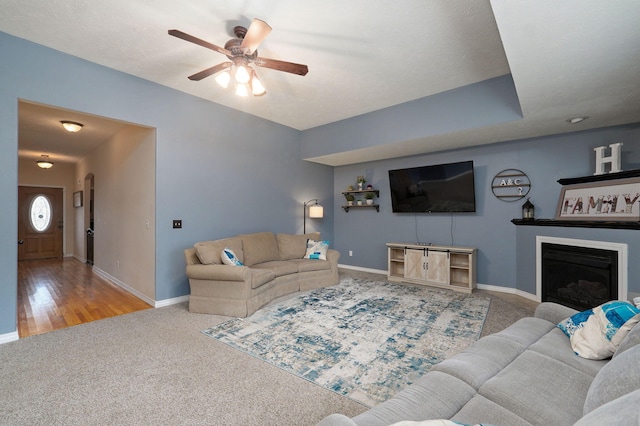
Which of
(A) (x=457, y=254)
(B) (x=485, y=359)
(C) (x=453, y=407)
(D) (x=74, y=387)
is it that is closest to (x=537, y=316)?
(B) (x=485, y=359)

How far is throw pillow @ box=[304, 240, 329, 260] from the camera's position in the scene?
188 inches

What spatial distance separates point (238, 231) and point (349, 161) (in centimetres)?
271

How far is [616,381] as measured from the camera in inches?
36.2

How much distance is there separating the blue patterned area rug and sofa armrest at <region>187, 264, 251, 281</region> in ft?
1.57

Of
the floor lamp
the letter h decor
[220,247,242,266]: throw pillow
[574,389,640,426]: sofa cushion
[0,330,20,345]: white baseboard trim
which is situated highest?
the letter h decor

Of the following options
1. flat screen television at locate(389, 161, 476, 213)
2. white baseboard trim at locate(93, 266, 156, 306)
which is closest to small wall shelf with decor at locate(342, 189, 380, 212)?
flat screen television at locate(389, 161, 476, 213)

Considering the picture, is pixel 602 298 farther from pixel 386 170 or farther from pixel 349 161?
pixel 349 161

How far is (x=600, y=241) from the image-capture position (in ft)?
10.3

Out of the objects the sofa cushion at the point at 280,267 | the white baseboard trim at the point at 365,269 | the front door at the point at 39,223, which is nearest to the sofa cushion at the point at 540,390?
the sofa cushion at the point at 280,267

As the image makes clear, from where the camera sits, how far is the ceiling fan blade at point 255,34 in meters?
2.13

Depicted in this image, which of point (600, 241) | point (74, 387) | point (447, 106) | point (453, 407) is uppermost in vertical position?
point (447, 106)

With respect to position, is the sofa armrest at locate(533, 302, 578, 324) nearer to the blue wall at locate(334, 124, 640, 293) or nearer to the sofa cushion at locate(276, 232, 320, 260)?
the blue wall at locate(334, 124, 640, 293)

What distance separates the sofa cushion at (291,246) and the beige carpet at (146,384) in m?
2.14

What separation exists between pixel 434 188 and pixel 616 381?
14.3ft
